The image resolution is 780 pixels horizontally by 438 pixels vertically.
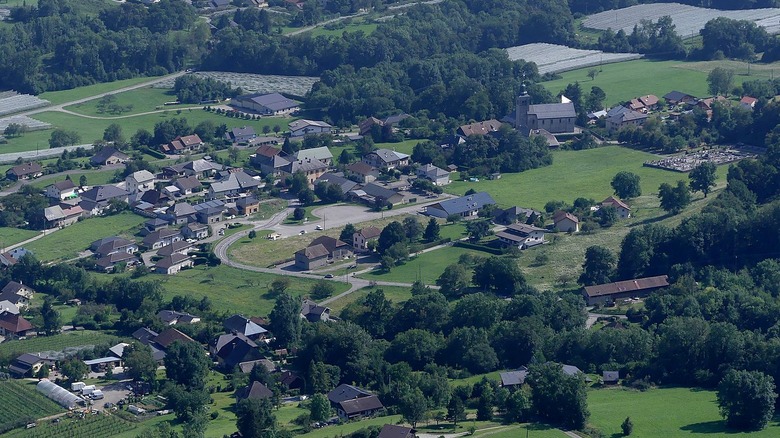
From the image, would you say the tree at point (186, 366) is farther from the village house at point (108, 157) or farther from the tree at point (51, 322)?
the village house at point (108, 157)

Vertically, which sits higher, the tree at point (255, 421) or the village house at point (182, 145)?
the tree at point (255, 421)

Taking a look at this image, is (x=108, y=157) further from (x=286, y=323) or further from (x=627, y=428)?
(x=627, y=428)

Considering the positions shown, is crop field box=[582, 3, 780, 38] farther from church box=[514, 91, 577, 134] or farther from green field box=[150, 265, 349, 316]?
green field box=[150, 265, 349, 316]

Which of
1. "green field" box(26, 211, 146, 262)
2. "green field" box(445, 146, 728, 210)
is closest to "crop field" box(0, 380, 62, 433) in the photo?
"green field" box(26, 211, 146, 262)

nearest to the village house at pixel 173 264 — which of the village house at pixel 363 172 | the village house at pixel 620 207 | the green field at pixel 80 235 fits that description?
the green field at pixel 80 235

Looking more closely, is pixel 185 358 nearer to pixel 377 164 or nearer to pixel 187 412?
pixel 187 412

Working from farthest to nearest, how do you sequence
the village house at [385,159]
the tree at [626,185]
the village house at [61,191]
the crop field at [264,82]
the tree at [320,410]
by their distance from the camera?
the crop field at [264,82] → the village house at [385,159] → the village house at [61,191] → the tree at [626,185] → the tree at [320,410]

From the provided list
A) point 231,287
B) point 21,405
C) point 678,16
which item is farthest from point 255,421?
point 678,16

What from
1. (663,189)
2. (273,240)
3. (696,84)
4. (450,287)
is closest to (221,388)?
(450,287)
